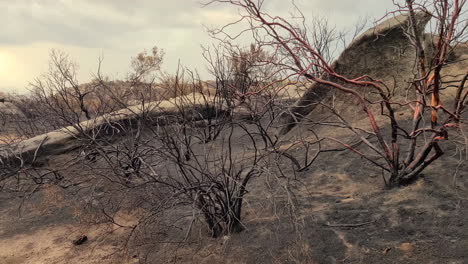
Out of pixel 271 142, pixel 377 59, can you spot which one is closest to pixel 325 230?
pixel 271 142

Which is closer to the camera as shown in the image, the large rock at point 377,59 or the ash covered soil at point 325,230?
the ash covered soil at point 325,230

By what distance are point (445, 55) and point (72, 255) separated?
4.61 m

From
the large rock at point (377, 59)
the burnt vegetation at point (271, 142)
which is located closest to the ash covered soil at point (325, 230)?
the burnt vegetation at point (271, 142)

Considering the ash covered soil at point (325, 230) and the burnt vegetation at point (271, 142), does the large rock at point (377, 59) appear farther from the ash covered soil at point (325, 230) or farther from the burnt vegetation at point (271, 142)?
the ash covered soil at point (325, 230)

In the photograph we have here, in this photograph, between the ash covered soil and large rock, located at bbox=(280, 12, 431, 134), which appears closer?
the ash covered soil

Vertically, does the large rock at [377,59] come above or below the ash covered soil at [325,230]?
above

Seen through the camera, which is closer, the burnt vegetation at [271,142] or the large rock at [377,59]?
the burnt vegetation at [271,142]

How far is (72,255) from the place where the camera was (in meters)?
4.72

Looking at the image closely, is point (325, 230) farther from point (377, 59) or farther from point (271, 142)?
point (377, 59)

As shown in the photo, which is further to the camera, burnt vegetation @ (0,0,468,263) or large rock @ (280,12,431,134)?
large rock @ (280,12,431,134)

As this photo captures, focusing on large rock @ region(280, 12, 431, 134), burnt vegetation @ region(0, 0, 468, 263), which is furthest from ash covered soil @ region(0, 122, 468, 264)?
large rock @ region(280, 12, 431, 134)

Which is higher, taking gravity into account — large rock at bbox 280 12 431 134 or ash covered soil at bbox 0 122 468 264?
large rock at bbox 280 12 431 134

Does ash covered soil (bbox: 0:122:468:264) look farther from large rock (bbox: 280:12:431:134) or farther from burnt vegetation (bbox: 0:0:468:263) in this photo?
large rock (bbox: 280:12:431:134)

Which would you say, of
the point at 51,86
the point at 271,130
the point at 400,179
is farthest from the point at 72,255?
the point at 51,86
